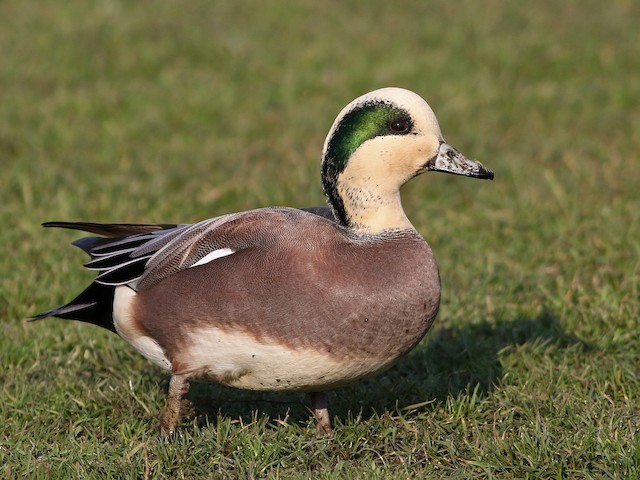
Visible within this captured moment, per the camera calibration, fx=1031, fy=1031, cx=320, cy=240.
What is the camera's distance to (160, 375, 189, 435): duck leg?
3084 millimetres

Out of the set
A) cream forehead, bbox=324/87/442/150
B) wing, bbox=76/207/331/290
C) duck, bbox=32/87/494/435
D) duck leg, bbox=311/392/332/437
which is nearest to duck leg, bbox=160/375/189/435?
duck, bbox=32/87/494/435

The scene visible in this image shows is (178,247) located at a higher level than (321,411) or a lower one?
higher

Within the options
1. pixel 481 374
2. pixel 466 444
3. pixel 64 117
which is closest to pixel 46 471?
pixel 466 444

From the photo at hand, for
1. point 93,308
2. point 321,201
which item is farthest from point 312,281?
point 321,201

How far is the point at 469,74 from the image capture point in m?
7.41

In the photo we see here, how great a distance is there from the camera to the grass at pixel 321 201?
3088 millimetres

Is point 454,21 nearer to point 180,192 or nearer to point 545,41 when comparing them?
point 545,41

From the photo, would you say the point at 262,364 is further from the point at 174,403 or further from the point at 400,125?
the point at 400,125

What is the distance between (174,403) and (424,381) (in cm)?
92

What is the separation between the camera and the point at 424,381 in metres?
3.57

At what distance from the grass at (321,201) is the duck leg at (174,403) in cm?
7

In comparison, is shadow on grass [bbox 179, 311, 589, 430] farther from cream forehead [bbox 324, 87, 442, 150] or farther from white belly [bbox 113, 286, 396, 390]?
cream forehead [bbox 324, 87, 442, 150]

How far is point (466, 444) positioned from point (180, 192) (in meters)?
2.97

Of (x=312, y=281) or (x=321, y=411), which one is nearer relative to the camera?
(x=312, y=281)
